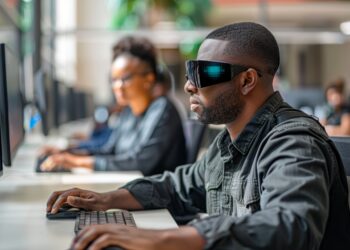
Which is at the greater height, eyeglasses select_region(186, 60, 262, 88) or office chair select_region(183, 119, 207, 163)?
eyeglasses select_region(186, 60, 262, 88)

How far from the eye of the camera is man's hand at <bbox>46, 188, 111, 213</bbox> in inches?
67.2

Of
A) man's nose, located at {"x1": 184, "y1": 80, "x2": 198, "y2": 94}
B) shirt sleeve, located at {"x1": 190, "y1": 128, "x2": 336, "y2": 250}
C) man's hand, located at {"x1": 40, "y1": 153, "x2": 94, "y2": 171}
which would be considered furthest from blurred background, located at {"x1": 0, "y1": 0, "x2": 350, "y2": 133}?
shirt sleeve, located at {"x1": 190, "y1": 128, "x2": 336, "y2": 250}

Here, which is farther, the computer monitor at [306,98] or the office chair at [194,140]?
the computer monitor at [306,98]

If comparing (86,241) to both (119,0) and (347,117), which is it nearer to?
(347,117)

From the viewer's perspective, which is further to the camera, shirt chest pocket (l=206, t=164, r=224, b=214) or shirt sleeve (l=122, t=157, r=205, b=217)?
shirt sleeve (l=122, t=157, r=205, b=217)

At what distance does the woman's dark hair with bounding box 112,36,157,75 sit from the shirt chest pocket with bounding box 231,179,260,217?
1.91 m

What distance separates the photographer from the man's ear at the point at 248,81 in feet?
5.06

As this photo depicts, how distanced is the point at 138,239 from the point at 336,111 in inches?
199

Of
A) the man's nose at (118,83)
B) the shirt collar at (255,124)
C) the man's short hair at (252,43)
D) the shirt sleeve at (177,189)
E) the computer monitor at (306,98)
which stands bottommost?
the computer monitor at (306,98)

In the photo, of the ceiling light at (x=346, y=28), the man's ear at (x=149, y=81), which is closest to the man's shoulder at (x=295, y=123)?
the man's ear at (x=149, y=81)

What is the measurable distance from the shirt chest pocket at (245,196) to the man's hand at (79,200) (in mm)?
358

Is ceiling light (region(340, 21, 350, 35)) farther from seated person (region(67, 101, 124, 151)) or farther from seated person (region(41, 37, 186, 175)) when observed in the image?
seated person (region(41, 37, 186, 175))

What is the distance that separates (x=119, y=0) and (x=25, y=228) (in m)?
9.66

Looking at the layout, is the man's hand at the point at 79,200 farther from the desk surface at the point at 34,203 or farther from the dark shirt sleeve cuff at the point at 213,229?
the dark shirt sleeve cuff at the point at 213,229
